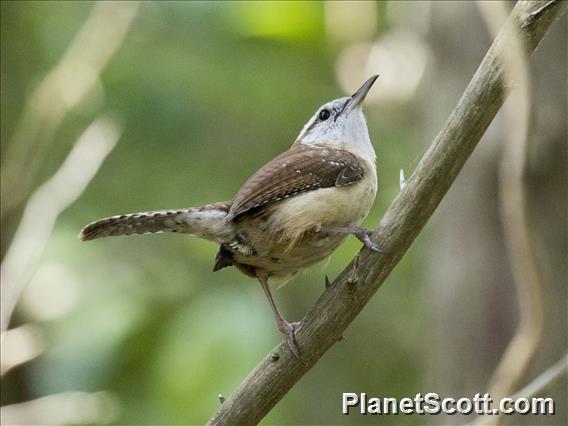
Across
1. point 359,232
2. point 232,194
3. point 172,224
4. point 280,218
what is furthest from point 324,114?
point 359,232

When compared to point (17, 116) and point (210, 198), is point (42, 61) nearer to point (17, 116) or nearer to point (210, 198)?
point (17, 116)

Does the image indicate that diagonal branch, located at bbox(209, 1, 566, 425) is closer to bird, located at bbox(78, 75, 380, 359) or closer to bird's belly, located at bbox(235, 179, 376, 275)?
bird, located at bbox(78, 75, 380, 359)

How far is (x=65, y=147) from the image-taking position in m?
5.82

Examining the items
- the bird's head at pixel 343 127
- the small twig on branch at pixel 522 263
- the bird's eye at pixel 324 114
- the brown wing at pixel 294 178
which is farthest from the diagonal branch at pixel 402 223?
the bird's eye at pixel 324 114

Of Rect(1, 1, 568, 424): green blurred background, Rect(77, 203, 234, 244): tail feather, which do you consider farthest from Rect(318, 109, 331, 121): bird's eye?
Rect(77, 203, 234, 244): tail feather

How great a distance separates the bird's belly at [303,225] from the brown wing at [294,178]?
1.7 inches

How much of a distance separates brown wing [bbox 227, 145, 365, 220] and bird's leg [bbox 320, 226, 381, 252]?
0.76ft

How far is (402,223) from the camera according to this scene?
265 centimetres

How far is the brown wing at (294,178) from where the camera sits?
3475mm

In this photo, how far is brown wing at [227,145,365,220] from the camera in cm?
347

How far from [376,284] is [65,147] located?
3.58 m

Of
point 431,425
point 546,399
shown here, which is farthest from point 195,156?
point 546,399

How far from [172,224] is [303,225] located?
50 cm

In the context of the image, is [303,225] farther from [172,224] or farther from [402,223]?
[402,223]
